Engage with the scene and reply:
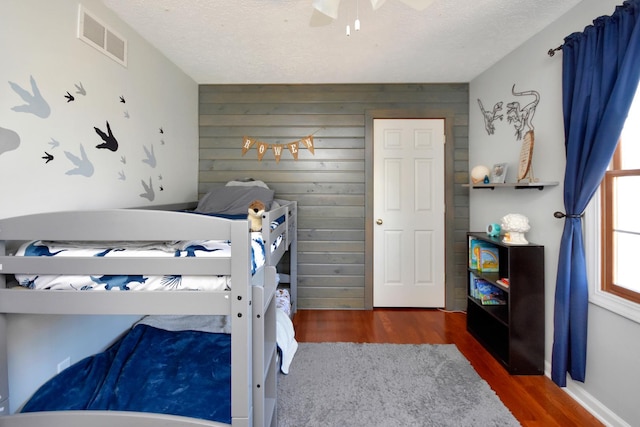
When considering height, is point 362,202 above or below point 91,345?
above

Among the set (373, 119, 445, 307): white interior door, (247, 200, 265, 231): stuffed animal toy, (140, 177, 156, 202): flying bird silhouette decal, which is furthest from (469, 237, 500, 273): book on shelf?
(140, 177, 156, 202): flying bird silhouette decal

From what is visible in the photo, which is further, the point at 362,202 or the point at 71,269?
the point at 362,202

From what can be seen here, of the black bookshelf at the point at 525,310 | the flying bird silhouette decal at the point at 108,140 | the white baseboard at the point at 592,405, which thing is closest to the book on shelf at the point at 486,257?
the black bookshelf at the point at 525,310

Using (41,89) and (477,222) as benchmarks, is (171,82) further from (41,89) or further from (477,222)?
(477,222)

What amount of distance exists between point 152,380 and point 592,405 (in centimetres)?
237

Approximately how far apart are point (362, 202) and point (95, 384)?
2.45m

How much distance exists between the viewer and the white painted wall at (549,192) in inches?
61.1

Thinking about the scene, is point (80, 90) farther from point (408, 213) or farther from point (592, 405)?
point (592, 405)

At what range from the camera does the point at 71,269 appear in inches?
42.7

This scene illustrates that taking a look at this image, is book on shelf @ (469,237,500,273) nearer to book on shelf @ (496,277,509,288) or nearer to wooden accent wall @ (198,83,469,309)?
book on shelf @ (496,277,509,288)

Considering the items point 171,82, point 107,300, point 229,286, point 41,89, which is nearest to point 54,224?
point 107,300

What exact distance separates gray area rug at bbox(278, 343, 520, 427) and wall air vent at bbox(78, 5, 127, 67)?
231cm

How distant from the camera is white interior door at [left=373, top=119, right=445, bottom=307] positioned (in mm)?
3113

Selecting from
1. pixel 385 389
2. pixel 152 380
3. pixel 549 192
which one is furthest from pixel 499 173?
pixel 152 380
